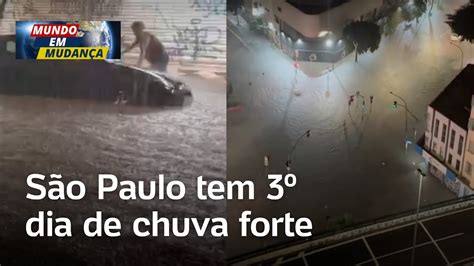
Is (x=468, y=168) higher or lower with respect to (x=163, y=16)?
lower

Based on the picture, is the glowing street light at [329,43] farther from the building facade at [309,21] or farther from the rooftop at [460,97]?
the rooftop at [460,97]

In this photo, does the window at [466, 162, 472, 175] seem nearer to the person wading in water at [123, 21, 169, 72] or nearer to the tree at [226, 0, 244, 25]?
the tree at [226, 0, 244, 25]

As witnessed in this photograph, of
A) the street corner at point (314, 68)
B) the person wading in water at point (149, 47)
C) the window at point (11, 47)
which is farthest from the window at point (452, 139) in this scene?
the window at point (11, 47)

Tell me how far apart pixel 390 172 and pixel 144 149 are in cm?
124

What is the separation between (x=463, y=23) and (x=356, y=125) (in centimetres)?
71

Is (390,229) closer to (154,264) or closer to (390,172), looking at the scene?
(390,172)

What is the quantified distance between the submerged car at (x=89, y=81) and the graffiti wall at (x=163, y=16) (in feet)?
0.46

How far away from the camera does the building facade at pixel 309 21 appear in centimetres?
246

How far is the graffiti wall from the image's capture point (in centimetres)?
247

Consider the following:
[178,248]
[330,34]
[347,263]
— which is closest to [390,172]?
[347,263]

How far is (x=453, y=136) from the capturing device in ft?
8.22

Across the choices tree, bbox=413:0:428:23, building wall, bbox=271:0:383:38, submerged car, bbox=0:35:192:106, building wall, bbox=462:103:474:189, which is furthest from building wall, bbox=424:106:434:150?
submerged car, bbox=0:35:192:106

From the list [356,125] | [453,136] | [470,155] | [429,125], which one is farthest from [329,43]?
[470,155]

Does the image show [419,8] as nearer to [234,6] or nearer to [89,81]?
[234,6]
